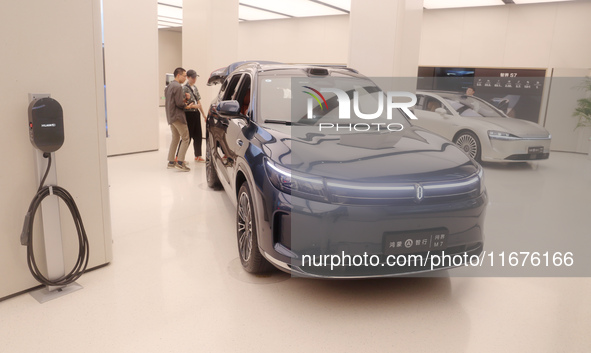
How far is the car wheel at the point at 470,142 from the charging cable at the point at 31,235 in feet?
22.1

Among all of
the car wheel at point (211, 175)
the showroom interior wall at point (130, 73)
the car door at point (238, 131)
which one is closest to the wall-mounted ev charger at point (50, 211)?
the car door at point (238, 131)

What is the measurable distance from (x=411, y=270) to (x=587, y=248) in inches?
100

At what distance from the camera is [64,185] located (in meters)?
2.89

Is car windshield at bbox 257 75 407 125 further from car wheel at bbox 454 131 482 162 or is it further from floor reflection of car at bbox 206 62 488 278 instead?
car wheel at bbox 454 131 482 162

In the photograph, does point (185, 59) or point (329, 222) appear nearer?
point (329, 222)

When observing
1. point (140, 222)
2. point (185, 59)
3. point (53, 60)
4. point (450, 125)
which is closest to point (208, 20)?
point (185, 59)

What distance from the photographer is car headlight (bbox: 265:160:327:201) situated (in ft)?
7.93

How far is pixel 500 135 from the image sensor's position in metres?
7.46

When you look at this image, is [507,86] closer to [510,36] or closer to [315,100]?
[510,36]

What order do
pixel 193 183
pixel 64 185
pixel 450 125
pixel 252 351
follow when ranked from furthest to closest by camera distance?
1. pixel 450 125
2. pixel 193 183
3. pixel 64 185
4. pixel 252 351

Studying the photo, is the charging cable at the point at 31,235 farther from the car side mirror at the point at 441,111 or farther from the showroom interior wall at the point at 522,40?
the showroom interior wall at the point at 522,40

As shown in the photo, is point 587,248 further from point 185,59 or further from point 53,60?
point 185,59

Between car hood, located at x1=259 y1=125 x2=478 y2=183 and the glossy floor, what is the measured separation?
89cm

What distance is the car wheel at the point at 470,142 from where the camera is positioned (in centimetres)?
777
